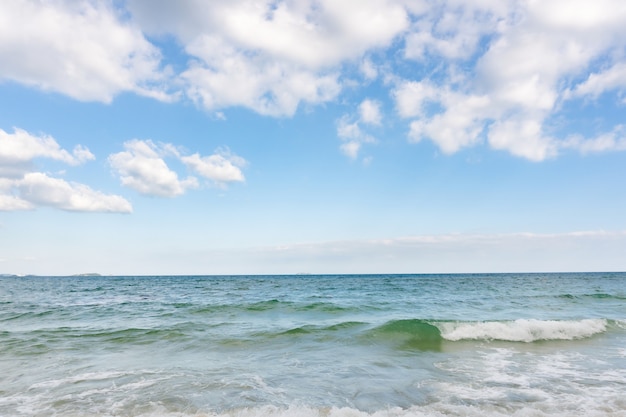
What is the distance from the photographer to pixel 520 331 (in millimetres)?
15242

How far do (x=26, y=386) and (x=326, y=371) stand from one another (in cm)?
720

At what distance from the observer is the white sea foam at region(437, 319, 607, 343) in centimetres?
1483

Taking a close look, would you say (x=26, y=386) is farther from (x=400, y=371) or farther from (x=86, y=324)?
(x=86, y=324)

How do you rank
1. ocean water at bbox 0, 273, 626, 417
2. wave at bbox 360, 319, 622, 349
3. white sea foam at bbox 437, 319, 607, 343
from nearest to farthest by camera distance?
ocean water at bbox 0, 273, 626, 417 → wave at bbox 360, 319, 622, 349 → white sea foam at bbox 437, 319, 607, 343

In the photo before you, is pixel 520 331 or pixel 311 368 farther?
pixel 520 331

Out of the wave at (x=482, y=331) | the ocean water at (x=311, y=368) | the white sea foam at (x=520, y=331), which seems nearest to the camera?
the ocean water at (x=311, y=368)

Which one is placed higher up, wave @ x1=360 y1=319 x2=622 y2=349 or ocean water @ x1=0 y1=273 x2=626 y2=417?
wave @ x1=360 y1=319 x2=622 y2=349

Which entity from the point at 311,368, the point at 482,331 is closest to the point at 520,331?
the point at 482,331

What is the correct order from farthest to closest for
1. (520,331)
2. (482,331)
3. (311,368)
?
1. (482,331)
2. (520,331)
3. (311,368)

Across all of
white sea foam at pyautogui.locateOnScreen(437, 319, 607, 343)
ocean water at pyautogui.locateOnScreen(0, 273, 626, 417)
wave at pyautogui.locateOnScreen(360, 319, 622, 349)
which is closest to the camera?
ocean water at pyautogui.locateOnScreen(0, 273, 626, 417)

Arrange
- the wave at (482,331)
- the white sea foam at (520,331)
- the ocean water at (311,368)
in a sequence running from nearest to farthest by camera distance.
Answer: the ocean water at (311,368) → the wave at (482,331) → the white sea foam at (520,331)

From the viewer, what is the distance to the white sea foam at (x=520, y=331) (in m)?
14.8

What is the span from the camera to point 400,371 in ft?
32.6

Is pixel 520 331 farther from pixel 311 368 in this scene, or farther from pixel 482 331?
pixel 311 368
